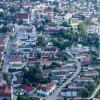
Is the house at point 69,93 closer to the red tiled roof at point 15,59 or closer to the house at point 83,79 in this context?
the house at point 83,79

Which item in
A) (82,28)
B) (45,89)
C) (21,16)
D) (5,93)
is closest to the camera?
(5,93)

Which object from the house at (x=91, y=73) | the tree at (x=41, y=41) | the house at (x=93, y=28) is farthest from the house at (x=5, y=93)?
the house at (x=93, y=28)

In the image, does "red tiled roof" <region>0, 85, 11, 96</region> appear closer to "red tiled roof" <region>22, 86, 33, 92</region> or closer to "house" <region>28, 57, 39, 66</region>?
"red tiled roof" <region>22, 86, 33, 92</region>

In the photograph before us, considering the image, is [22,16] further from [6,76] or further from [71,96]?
[71,96]

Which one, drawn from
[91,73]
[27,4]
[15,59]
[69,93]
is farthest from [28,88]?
[27,4]

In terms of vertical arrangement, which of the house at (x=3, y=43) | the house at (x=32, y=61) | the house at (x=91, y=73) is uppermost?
the house at (x=3, y=43)

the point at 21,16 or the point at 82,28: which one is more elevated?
the point at 21,16

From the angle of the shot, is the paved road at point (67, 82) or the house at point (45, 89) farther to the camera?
the house at point (45, 89)

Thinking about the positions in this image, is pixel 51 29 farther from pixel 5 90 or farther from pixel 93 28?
pixel 5 90

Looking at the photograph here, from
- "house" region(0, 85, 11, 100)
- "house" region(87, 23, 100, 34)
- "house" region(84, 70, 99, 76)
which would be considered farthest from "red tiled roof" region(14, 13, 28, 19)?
"house" region(0, 85, 11, 100)
